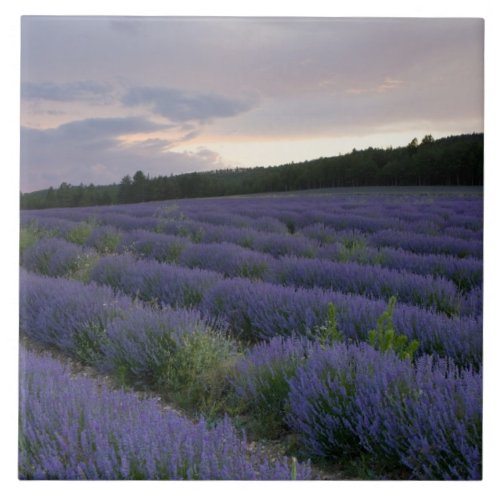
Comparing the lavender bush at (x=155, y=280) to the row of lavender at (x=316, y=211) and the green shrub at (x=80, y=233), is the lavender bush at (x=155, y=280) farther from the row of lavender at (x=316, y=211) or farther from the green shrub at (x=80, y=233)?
the row of lavender at (x=316, y=211)

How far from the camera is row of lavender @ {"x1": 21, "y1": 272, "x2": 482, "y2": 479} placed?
2143mm

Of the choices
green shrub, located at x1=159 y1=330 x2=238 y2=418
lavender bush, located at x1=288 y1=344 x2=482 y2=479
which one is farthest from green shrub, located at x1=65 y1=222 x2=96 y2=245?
lavender bush, located at x1=288 y1=344 x2=482 y2=479

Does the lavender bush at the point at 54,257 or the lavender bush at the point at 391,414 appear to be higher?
the lavender bush at the point at 54,257

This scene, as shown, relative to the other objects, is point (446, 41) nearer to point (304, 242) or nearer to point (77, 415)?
point (304, 242)

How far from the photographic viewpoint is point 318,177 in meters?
3.52

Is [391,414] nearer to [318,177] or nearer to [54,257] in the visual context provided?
[318,177]

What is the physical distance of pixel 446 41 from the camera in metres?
3.18

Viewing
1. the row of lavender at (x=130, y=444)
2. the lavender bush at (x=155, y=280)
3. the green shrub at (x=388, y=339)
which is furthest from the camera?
the lavender bush at (x=155, y=280)

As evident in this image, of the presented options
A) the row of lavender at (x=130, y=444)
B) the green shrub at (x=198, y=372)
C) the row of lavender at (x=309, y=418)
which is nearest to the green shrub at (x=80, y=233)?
the row of lavender at (x=309, y=418)

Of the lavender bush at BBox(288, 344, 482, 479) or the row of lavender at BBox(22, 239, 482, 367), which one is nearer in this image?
the lavender bush at BBox(288, 344, 482, 479)

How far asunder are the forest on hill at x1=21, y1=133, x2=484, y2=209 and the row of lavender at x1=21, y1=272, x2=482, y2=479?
3.12 ft

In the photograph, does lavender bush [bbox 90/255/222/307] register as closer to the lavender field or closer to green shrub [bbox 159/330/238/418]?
the lavender field

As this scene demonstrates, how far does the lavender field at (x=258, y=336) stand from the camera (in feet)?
7.30

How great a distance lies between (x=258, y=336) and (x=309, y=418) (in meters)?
1.04
